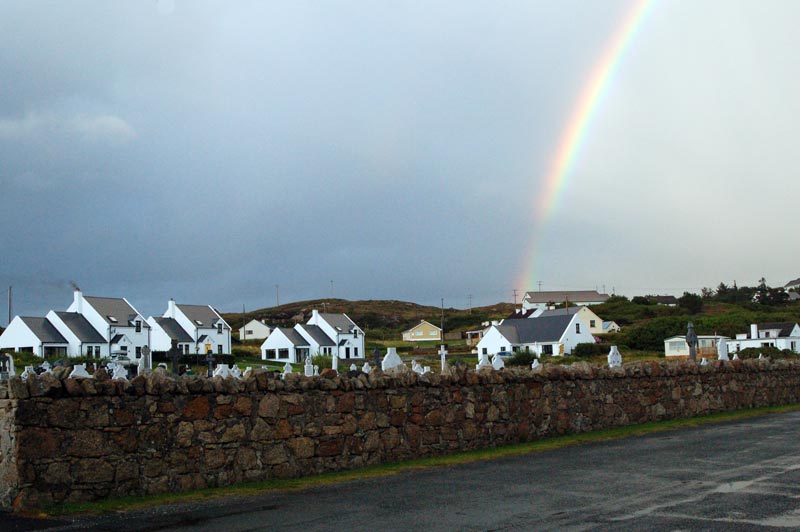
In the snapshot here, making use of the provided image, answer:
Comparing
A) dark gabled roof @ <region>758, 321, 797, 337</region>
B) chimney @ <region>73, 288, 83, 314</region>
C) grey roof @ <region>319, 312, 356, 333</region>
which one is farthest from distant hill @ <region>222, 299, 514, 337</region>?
dark gabled roof @ <region>758, 321, 797, 337</region>

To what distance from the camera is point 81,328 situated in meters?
81.0

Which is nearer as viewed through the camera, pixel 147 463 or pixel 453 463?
pixel 147 463

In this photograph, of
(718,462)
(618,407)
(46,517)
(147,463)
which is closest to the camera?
(46,517)

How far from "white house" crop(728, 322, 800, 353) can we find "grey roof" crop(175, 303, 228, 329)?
56.2m

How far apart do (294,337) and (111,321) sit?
23.0m

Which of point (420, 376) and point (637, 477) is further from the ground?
point (420, 376)

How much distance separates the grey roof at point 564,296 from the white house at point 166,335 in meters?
97.1

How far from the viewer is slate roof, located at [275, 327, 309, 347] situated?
9850cm

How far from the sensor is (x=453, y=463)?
572 inches

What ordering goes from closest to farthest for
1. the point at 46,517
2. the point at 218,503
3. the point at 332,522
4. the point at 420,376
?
the point at 332,522, the point at 46,517, the point at 218,503, the point at 420,376

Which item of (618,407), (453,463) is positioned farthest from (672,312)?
(453,463)

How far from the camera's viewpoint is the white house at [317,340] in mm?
98250

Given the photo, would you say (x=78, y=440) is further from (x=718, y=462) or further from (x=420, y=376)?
(x=718, y=462)

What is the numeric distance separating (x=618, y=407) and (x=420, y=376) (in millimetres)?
7230
